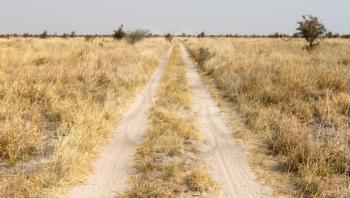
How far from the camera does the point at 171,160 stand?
248 inches

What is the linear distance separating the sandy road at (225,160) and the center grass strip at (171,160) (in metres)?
0.18

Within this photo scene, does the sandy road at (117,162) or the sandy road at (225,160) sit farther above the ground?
the sandy road at (117,162)

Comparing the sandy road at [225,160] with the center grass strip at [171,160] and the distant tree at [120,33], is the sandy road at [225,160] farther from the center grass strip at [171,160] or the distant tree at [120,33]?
the distant tree at [120,33]

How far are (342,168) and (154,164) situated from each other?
106 inches

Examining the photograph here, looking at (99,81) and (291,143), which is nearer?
(291,143)

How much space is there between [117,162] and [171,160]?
832 mm

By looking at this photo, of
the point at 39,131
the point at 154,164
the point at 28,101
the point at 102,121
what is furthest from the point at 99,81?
the point at 154,164

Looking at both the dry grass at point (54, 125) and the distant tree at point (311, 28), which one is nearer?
the dry grass at point (54, 125)

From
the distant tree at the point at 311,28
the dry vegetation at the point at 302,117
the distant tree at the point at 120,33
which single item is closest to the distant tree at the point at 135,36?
the distant tree at the point at 120,33

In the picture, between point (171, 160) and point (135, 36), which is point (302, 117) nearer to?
point (171, 160)

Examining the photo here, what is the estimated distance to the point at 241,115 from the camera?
970 cm

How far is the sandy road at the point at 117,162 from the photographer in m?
5.15

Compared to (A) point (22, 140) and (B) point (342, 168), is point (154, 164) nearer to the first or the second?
(A) point (22, 140)

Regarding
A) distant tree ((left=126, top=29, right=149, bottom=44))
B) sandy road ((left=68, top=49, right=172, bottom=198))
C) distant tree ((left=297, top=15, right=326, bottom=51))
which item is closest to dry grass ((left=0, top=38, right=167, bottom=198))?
sandy road ((left=68, top=49, right=172, bottom=198))
